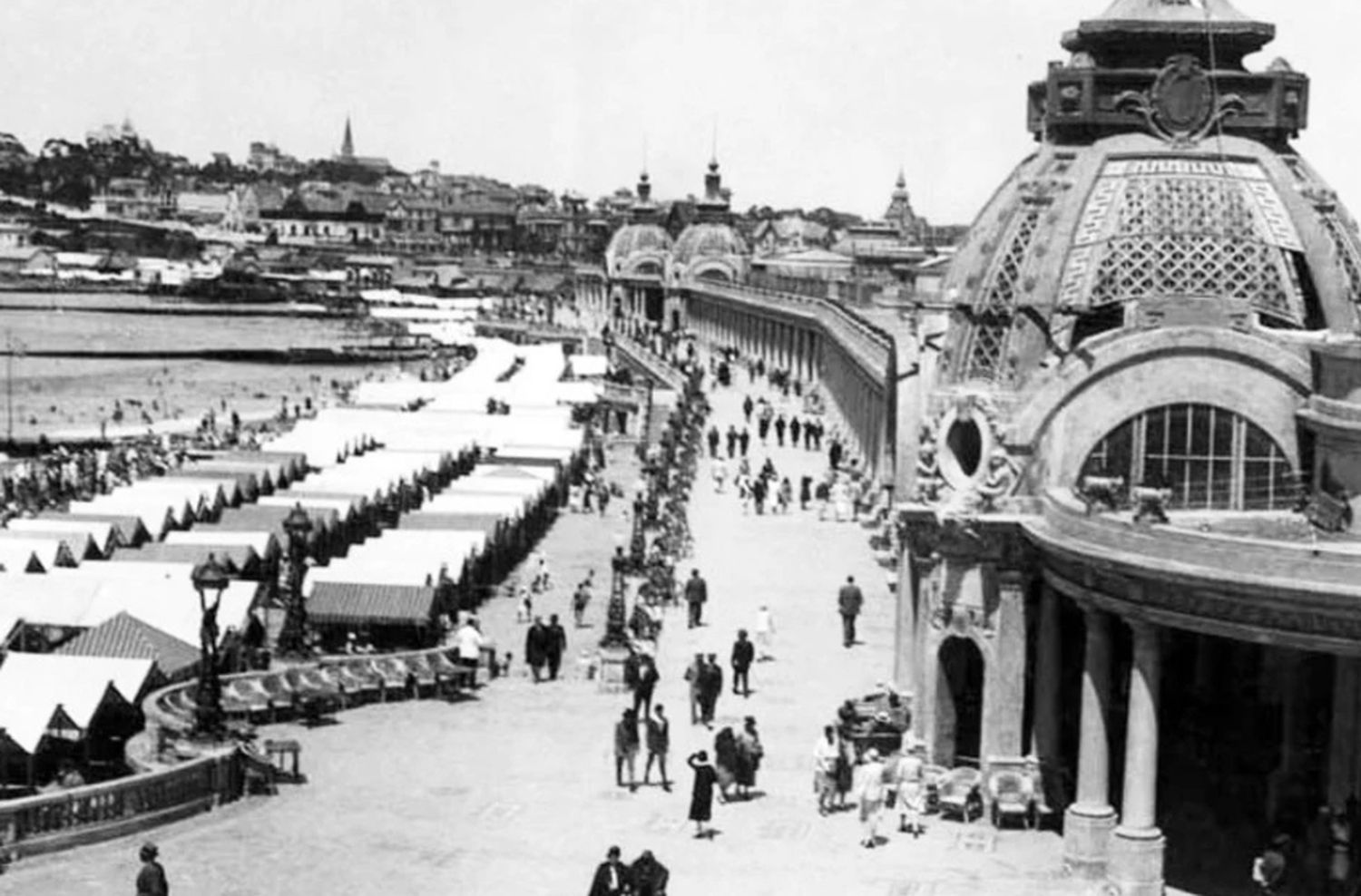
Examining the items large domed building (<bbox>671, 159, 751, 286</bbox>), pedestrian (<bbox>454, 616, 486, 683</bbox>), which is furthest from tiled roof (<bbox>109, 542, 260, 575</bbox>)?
large domed building (<bbox>671, 159, 751, 286</bbox>)

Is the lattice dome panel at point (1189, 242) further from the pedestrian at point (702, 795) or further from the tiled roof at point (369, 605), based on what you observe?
the tiled roof at point (369, 605)

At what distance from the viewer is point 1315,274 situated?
2998cm

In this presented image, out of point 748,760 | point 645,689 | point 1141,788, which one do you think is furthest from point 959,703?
point 1141,788

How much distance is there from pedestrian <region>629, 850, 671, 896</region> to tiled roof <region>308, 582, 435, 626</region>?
18.9 m

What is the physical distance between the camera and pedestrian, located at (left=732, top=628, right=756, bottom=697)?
116 ft

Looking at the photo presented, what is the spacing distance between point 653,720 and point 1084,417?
6.49 m

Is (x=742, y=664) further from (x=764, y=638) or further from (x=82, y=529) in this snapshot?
(x=82, y=529)

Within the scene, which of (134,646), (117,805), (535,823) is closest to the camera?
(117,805)

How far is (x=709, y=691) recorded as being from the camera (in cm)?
3322

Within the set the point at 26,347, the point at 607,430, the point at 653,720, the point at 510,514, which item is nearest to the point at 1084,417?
the point at 653,720

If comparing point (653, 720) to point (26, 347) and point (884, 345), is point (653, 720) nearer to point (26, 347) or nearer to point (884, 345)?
point (884, 345)

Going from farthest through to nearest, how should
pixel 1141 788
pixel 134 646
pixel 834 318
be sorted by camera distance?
pixel 834 318, pixel 134 646, pixel 1141 788

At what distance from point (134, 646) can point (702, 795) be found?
11779 millimetres

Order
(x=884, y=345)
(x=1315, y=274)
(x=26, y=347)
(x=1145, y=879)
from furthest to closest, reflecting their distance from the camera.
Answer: (x=26, y=347) < (x=884, y=345) < (x=1315, y=274) < (x=1145, y=879)
